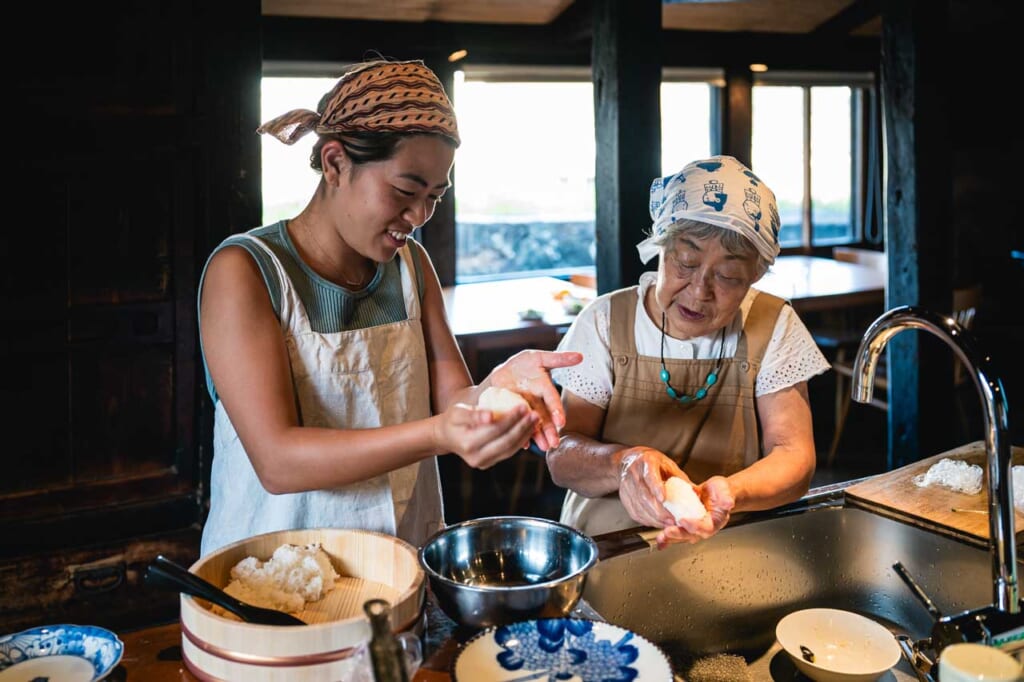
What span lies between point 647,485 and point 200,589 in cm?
95

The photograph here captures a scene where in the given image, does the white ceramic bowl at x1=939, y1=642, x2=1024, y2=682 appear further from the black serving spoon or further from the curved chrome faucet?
the black serving spoon

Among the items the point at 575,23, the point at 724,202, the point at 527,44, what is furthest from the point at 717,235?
the point at 527,44

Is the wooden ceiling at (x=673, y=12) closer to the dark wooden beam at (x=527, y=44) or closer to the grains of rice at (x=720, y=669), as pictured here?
the dark wooden beam at (x=527, y=44)

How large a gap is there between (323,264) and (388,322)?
0.67 feet

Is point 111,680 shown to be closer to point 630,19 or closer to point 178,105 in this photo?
point 178,105

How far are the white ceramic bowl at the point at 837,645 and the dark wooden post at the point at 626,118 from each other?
1962mm

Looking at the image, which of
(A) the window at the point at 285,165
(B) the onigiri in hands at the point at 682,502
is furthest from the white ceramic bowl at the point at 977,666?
(A) the window at the point at 285,165

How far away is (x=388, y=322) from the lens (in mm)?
2158

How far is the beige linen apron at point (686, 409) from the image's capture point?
2.41 metres

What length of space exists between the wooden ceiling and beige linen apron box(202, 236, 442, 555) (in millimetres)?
4555

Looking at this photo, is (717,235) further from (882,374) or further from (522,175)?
(522,175)

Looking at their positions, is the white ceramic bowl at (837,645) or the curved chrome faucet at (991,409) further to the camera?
the white ceramic bowl at (837,645)

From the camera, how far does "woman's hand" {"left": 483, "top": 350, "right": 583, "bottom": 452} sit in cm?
172

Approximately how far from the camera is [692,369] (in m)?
2.41
